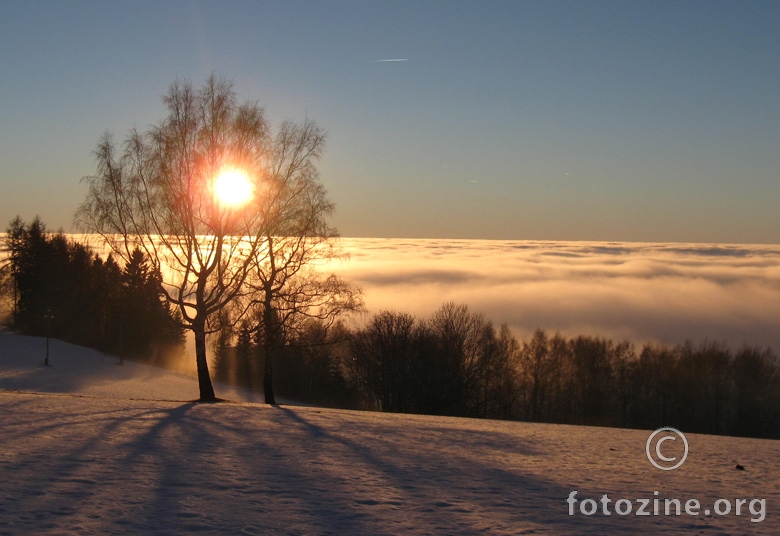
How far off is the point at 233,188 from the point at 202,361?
23.8 ft

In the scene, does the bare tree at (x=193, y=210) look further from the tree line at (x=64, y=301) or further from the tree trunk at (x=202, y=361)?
the tree line at (x=64, y=301)

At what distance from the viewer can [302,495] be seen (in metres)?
10.5

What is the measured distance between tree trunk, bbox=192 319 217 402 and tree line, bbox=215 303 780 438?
2156 centimetres

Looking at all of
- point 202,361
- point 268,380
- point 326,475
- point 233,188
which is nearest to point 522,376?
point 268,380

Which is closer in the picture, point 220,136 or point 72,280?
point 220,136

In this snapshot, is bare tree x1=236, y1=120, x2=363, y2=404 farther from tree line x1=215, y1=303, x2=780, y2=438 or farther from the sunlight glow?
tree line x1=215, y1=303, x2=780, y2=438

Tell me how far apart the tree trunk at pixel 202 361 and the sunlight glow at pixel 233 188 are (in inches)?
197

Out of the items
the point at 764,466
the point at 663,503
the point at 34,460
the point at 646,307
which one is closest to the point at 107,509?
the point at 34,460

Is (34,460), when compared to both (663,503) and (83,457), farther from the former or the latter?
(663,503)

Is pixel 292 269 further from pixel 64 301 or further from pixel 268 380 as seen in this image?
pixel 64 301

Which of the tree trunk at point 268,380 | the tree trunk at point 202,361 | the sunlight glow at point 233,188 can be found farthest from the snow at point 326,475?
the tree trunk at point 268,380

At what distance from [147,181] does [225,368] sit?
6256 cm

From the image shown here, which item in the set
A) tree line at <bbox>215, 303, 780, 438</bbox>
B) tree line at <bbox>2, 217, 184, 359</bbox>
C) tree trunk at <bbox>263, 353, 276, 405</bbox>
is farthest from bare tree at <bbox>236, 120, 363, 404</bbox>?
tree line at <bbox>2, 217, 184, 359</bbox>

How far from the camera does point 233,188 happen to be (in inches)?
1061
